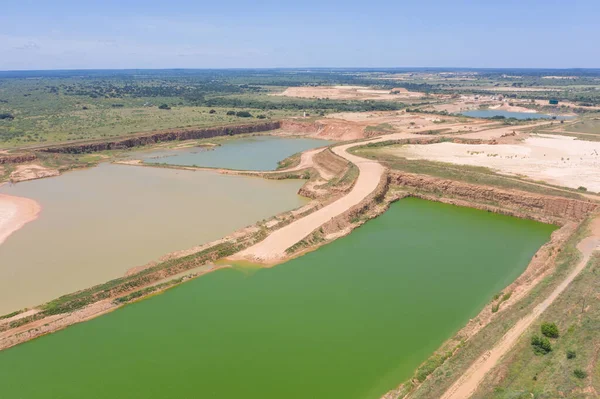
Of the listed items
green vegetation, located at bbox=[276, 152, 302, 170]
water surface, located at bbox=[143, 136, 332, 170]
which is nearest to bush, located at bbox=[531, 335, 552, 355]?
green vegetation, located at bbox=[276, 152, 302, 170]

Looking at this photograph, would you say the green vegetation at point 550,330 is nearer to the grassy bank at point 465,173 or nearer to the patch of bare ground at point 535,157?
the grassy bank at point 465,173

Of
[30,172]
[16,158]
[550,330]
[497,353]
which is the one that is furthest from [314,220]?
[16,158]

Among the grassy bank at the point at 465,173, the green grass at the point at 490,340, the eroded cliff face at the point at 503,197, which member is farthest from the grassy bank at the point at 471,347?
the grassy bank at the point at 465,173

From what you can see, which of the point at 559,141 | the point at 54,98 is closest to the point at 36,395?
the point at 559,141

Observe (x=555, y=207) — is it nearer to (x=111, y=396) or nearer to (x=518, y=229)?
(x=518, y=229)

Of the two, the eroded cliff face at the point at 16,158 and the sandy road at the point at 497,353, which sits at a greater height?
the eroded cliff face at the point at 16,158

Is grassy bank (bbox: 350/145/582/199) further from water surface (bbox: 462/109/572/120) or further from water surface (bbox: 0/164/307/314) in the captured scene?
water surface (bbox: 462/109/572/120)
